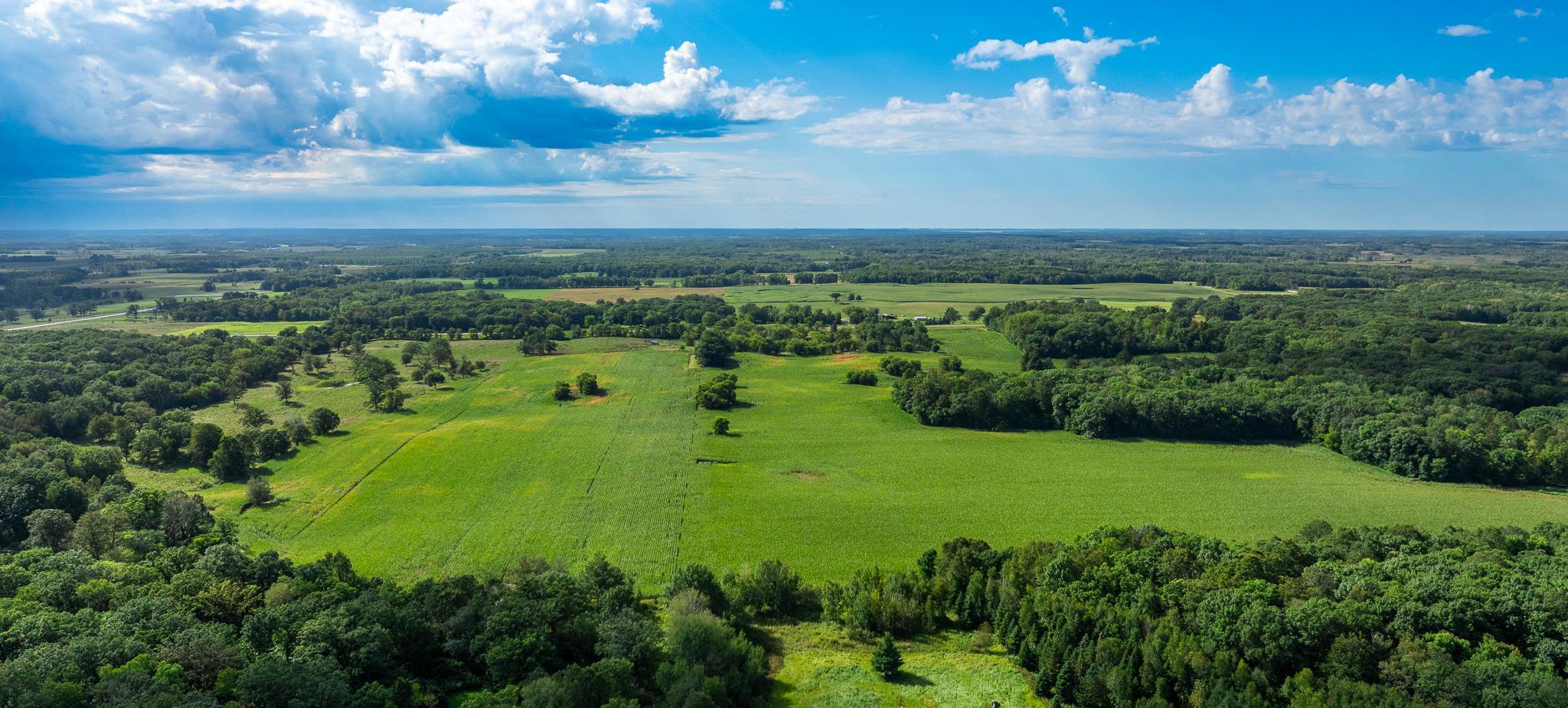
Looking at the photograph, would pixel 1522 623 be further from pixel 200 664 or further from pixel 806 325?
pixel 806 325

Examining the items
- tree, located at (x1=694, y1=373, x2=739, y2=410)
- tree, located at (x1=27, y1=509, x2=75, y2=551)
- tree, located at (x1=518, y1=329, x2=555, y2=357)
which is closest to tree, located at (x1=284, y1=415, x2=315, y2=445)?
tree, located at (x1=27, y1=509, x2=75, y2=551)

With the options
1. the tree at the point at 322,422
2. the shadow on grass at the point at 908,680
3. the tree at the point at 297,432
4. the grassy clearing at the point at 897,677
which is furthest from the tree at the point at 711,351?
the shadow on grass at the point at 908,680

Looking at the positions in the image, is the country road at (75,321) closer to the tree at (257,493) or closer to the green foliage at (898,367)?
the tree at (257,493)

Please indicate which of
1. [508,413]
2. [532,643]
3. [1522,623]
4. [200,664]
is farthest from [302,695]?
[508,413]

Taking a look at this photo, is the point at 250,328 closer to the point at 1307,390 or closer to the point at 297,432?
the point at 297,432

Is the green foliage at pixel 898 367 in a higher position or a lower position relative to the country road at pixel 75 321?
lower

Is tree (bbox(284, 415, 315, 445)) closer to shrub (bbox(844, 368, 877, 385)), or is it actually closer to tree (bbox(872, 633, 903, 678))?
tree (bbox(872, 633, 903, 678))
